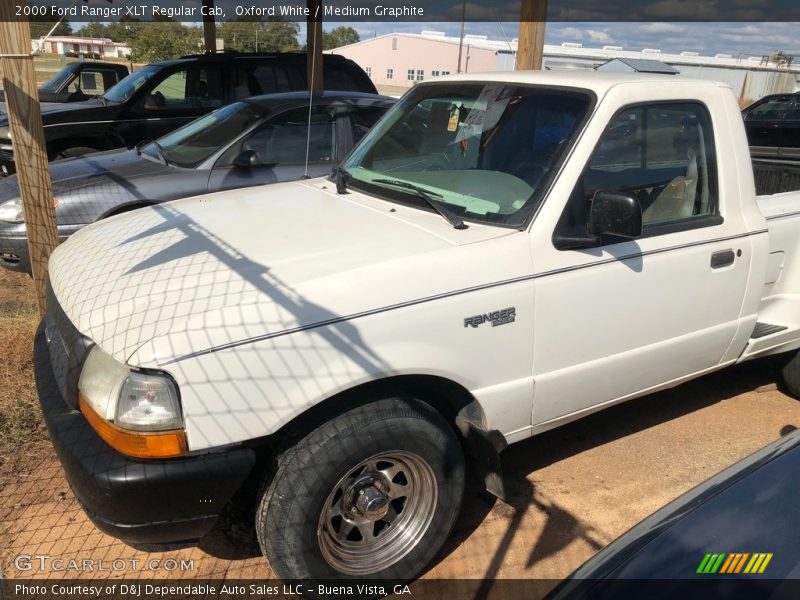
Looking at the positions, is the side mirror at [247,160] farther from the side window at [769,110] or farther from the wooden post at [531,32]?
the side window at [769,110]

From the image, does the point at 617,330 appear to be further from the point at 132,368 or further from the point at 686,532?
the point at 132,368

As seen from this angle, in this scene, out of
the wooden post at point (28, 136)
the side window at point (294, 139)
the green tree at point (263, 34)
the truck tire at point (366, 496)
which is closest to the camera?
the truck tire at point (366, 496)

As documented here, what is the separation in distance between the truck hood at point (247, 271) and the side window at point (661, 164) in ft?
2.52

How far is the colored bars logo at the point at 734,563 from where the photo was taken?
1.68 metres

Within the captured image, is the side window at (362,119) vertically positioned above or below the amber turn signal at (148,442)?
above

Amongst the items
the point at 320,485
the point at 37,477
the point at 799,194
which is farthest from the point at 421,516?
the point at 799,194

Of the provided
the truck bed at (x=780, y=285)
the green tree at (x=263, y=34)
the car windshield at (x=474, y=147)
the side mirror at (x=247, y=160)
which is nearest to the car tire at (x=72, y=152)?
the side mirror at (x=247, y=160)

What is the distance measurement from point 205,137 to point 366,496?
4304 mm

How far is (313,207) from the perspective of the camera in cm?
320

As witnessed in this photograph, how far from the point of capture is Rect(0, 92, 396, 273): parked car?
5.20 metres

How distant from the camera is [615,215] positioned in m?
2.69

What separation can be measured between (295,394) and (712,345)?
2.33 m

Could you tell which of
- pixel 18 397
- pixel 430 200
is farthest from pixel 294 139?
pixel 430 200

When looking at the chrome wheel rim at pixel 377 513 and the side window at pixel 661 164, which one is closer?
the chrome wheel rim at pixel 377 513
